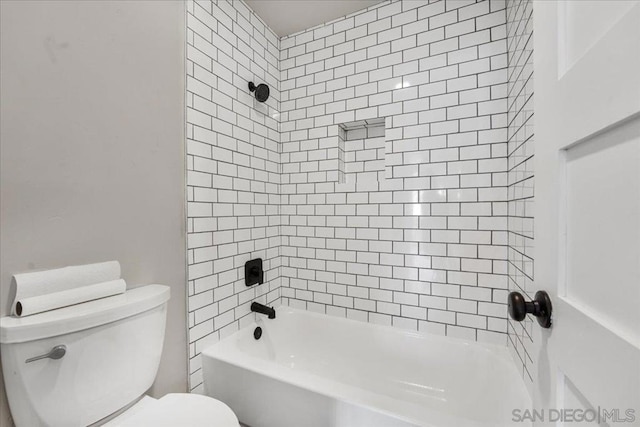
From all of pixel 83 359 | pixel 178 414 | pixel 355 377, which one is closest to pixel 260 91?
pixel 83 359

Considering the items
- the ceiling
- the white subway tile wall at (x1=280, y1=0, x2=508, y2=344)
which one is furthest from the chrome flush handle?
the ceiling

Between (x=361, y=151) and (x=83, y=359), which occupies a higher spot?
(x=361, y=151)

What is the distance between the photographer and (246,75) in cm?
179

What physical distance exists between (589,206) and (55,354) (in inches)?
54.1

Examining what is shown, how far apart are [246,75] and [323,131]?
25.3 inches

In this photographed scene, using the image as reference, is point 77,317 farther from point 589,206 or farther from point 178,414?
point 589,206

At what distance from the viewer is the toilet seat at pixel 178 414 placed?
95 centimetres

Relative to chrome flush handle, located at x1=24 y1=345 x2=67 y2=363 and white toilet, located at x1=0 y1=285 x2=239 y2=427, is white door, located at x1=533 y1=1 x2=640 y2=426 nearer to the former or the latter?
white toilet, located at x1=0 y1=285 x2=239 y2=427

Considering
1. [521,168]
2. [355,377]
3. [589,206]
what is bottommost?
[355,377]

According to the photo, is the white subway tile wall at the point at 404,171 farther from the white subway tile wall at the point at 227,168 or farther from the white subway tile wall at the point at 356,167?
the white subway tile wall at the point at 227,168

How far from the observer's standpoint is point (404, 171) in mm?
1697

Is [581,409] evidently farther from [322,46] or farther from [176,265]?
[322,46]

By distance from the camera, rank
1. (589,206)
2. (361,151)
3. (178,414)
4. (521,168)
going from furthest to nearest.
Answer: (361,151) < (521,168) < (178,414) < (589,206)

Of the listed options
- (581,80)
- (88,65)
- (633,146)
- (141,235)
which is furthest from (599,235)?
(88,65)
